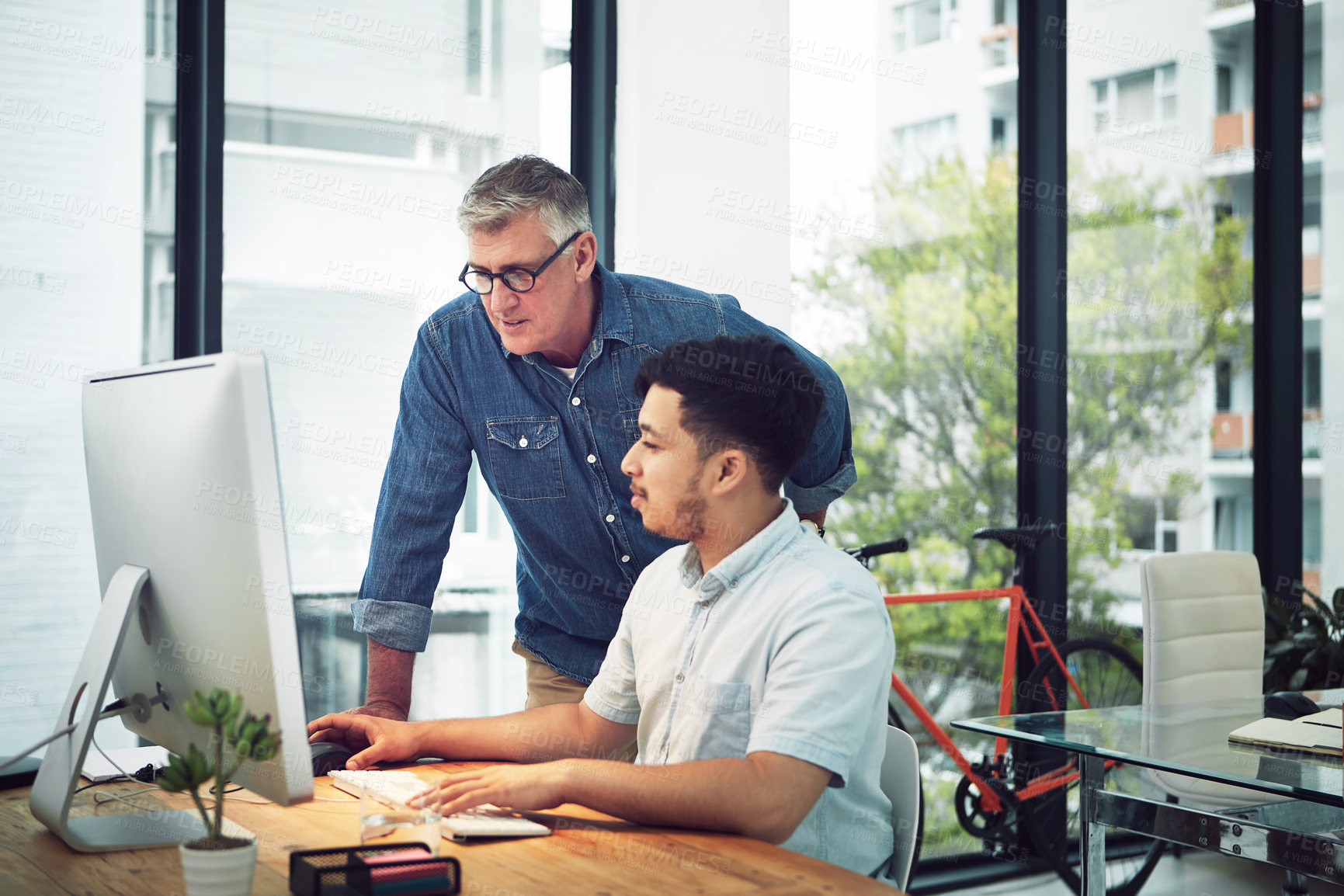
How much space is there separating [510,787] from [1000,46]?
310 cm

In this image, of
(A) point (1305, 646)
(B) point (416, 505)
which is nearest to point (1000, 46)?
(A) point (1305, 646)

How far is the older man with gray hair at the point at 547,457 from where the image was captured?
2.00 m

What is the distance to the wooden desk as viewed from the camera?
3.64 ft

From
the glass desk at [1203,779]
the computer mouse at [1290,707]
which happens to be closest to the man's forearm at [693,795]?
the glass desk at [1203,779]

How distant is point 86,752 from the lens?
1.21 metres

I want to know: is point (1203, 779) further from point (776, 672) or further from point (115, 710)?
point (115, 710)

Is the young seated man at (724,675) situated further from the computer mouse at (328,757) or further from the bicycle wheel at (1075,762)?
the bicycle wheel at (1075,762)

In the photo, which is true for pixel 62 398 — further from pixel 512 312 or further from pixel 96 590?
pixel 512 312

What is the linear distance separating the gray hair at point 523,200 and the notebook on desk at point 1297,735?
1.47 m

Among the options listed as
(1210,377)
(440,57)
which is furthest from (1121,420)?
(440,57)

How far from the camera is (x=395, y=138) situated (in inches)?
108

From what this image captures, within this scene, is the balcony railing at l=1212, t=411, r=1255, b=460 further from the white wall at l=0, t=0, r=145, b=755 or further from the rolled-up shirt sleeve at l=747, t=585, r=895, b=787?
the white wall at l=0, t=0, r=145, b=755

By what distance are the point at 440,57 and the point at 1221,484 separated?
118 inches

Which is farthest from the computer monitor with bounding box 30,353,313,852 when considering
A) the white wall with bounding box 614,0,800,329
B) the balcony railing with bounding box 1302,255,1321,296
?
the balcony railing with bounding box 1302,255,1321,296
